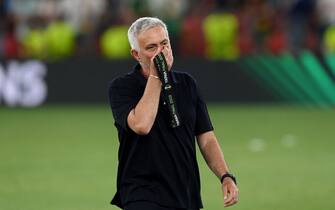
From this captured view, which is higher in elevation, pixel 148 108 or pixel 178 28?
pixel 178 28

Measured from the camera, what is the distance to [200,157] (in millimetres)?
14812

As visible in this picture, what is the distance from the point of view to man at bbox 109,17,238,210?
659 cm

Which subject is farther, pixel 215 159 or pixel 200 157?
pixel 200 157

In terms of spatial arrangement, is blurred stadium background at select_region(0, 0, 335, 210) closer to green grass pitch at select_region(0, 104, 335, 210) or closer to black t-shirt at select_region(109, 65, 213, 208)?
green grass pitch at select_region(0, 104, 335, 210)

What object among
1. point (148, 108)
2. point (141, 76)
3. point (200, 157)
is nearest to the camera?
point (148, 108)

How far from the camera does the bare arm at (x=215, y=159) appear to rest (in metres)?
6.71

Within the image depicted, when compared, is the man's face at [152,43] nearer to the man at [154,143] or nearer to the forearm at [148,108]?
the man at [154,143]

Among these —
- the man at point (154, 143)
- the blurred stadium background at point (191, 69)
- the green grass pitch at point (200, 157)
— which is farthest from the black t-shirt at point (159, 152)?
the blurred stadium background at point (191, 69)

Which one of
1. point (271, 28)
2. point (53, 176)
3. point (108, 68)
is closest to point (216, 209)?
point (53, 176)

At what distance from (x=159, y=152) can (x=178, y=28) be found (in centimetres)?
1669

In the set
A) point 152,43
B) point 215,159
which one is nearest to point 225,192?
point 215,159

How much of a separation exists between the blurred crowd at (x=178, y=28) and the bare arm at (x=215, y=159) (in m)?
16.1

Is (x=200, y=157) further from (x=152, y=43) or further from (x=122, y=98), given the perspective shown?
(x=152, y=43)

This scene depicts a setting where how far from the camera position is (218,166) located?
6867mm
